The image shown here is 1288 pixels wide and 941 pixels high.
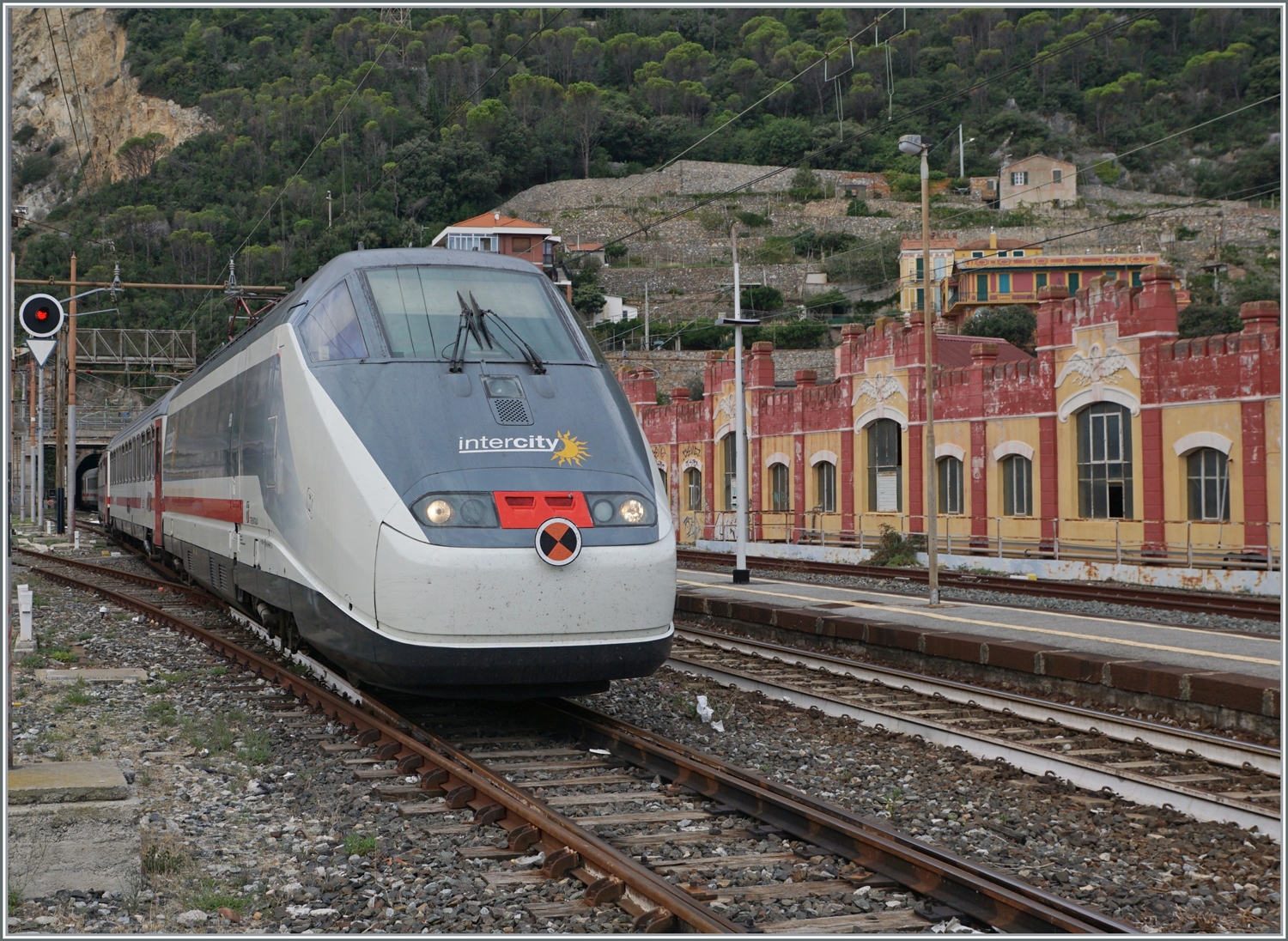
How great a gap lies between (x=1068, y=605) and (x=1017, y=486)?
1059cm

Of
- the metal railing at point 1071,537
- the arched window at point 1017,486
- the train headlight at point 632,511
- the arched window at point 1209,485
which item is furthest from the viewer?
the arched window at point 1017,486

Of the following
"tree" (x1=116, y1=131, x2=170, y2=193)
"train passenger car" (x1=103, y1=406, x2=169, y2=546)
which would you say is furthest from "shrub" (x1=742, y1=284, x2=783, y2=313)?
"train passenger car" (x1=103, y1=406, x2=169, y2=546)

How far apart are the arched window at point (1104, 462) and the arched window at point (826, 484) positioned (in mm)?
9561

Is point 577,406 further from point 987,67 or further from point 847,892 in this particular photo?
point 987,67

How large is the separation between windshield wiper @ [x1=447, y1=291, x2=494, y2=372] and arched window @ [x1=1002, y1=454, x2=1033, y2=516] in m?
23.0

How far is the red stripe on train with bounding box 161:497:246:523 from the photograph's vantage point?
39.9ft

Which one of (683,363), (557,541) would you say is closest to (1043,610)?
(557,541)

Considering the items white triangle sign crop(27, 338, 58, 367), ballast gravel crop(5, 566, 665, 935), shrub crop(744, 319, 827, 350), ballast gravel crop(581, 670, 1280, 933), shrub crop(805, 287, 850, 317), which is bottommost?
ballast gravel crop(581, 670, 1280, 933)

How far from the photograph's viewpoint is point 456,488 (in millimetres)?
8133

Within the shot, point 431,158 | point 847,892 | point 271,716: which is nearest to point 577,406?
point 271,716

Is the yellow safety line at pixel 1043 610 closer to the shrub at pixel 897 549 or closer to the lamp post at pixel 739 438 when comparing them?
the lamp post at pixel 739 438

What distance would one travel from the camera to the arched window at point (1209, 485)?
82.0 feet

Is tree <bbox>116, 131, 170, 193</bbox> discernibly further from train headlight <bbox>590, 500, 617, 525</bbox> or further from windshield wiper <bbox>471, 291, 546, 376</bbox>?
train headlight <bbox>590, 500, 617, 525</bbox>

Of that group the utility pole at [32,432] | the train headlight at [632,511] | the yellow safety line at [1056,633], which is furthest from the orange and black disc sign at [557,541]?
the utility pole at [32,432]
